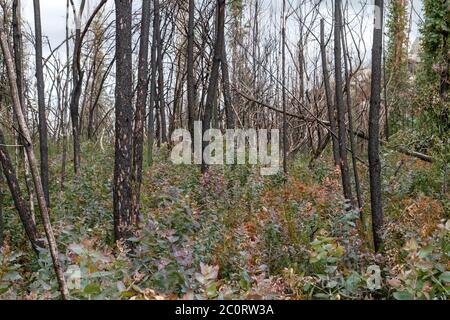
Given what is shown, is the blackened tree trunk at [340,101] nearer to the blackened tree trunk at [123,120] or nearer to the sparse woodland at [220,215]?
the sparse woodland at [220,215]

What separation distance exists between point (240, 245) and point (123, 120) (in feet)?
5.71

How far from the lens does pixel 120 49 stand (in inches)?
179

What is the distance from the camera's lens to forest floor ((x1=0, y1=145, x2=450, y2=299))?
7.47ft

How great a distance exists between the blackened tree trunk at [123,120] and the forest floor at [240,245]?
0.27 metres

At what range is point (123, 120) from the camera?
14.9 ft

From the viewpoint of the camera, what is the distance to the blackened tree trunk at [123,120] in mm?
4539

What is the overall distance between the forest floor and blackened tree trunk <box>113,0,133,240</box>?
27 centimetres

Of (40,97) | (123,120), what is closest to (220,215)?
(123,120)

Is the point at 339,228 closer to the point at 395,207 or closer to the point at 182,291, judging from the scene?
the point at 182,291

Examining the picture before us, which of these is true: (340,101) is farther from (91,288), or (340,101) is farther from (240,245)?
(91,288)

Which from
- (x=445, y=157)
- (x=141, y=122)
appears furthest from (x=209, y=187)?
(x=445, y=157)

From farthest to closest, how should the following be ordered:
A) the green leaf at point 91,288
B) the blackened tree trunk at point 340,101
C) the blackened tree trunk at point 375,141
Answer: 1. the blackened tree trunk at point 340,101
2. the blackened tree trunk at point 375,141
3. the green leaf at point 91,288
